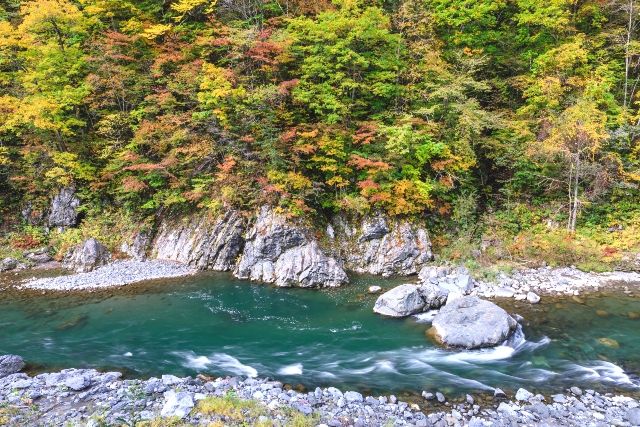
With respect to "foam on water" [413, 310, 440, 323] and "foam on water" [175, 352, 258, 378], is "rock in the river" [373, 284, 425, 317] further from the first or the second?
"foam on water" [175, 352, 258, 378]

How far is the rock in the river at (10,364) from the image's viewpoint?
29.0 ft

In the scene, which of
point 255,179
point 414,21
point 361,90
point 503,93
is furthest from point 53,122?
point 503,93

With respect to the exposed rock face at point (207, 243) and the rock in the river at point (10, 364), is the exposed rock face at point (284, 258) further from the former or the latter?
the rock in the river at point (10, 364)

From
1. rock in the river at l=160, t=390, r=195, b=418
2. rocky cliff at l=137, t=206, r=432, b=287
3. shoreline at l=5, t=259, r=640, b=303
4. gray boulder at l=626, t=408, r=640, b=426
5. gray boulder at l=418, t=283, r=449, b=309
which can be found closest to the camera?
rock in the river at l=160, t=390, r=195, b=418

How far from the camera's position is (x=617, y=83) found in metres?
19.2

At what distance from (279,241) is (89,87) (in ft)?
41.9

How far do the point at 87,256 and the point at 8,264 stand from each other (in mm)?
3849

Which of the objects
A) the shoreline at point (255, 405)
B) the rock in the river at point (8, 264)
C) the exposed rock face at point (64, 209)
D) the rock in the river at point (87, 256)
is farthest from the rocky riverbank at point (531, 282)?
the rock in the river at point (8, 264)

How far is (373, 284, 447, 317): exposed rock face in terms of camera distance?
480 inches

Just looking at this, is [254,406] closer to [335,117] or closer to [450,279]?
[450,279]

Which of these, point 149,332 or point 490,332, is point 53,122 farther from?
point 490,332

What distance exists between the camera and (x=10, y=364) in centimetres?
902

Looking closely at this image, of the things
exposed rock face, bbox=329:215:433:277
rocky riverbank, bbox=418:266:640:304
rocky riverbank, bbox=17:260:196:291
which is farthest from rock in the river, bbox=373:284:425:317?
rocky riverbank, bbox=17:260:196:291

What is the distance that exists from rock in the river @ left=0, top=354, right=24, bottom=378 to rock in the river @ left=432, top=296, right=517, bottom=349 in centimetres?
1115
